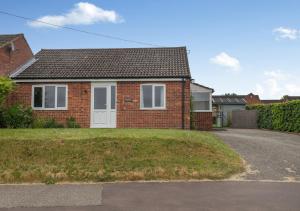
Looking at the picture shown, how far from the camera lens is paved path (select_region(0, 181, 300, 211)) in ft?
21.1

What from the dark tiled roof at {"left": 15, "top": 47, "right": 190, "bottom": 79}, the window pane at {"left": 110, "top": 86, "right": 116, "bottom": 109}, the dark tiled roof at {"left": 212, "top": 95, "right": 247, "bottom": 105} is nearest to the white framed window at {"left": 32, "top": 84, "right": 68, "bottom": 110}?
the dark tiled roof at {"left": 15, "top": 47, "right": 190, "bottom": 79}

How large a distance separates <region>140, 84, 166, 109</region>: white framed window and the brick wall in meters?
0.23

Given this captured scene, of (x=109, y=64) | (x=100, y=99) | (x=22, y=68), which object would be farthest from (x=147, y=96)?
(x=22, y=68)

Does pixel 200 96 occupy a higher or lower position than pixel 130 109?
higher

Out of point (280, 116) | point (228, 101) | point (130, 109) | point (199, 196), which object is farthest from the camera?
point (228, 101)

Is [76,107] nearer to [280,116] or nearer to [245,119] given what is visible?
[280,116]

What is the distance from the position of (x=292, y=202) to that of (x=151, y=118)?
12251 millimetres

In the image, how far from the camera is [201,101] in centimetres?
2491

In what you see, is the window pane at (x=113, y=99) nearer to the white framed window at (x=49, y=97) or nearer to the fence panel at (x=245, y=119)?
the white framed window at (x=49, y=97)

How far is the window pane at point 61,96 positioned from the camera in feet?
62.6

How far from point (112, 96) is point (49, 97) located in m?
3.53

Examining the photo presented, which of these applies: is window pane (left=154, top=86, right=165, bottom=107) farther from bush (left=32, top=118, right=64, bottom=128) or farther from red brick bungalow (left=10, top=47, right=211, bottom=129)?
bush (left=32, top=118, right=64, bottom=128)

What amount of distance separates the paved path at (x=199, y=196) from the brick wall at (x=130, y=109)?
1017 cm

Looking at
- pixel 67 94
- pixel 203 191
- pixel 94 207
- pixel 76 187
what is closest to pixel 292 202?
Answer: pixel 203 191
